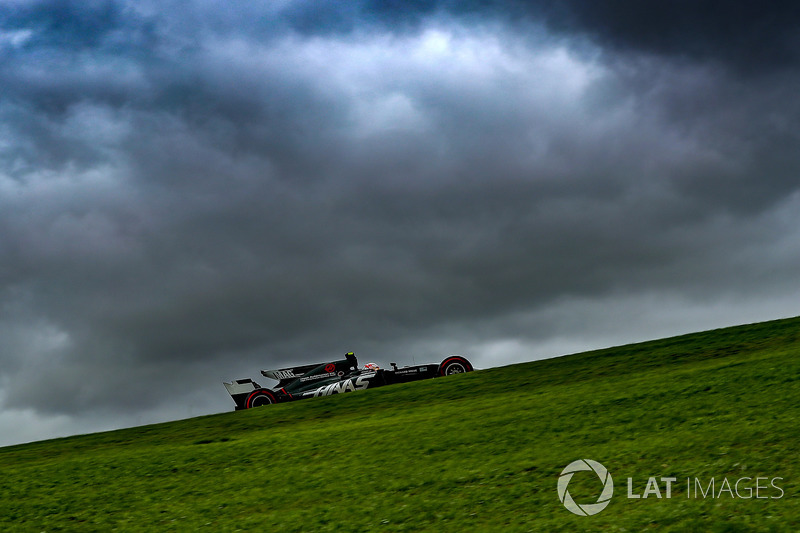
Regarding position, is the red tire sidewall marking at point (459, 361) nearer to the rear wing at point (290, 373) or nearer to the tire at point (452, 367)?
the tire at point (452, 367)

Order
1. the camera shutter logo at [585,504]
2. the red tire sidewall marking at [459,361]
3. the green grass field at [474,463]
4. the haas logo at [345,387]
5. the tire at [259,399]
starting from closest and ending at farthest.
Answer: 1. the camera shutter logo at [585,504]
2. the green grass field at [474,463]
3. the haas logo at [345,387]
4. the tire at [259,399]
5. the red tire sidewall marking at [459,361]

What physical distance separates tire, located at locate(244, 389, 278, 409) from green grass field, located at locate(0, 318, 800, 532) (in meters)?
6.19

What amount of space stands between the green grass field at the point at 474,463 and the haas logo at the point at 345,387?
5696mm

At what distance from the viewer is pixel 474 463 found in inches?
609

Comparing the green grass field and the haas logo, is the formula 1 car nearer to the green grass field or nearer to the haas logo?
the haas logo

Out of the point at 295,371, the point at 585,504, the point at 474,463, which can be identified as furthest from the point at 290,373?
the point at 585,504

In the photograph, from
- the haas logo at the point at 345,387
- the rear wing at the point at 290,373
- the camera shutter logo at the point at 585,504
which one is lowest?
the camera shutter logo at the point at 585,504

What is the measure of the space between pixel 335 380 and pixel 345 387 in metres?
0.84

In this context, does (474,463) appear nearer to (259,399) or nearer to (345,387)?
(345,387)

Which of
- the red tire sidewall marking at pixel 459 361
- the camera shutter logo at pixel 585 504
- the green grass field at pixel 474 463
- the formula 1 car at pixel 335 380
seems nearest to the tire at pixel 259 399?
Result: the formula 1 car at pixel 335 380

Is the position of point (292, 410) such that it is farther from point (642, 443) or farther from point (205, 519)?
point (642, 443)

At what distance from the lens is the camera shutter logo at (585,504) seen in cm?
1183

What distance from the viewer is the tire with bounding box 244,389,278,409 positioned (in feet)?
108

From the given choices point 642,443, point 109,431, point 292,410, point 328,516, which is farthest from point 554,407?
point 109,431
